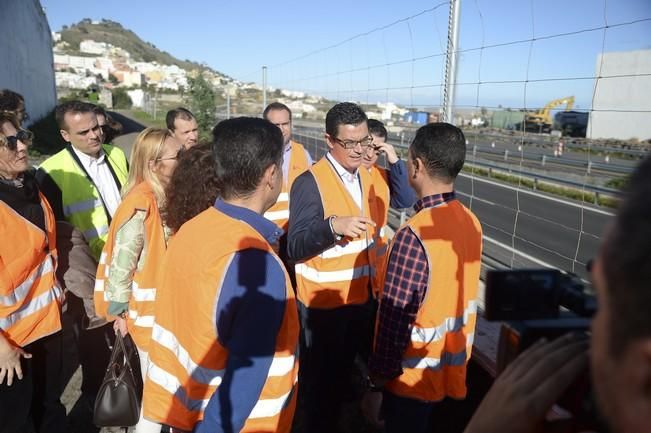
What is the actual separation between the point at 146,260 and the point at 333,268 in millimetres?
1015

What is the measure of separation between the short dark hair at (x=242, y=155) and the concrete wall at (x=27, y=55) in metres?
17.3

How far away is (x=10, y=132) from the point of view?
234 centimetres

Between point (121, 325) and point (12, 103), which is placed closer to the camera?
point (121, 325)

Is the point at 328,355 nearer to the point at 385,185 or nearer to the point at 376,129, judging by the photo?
the point at 385,185

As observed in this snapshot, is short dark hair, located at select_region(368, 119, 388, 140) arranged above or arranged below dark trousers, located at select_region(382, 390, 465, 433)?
above

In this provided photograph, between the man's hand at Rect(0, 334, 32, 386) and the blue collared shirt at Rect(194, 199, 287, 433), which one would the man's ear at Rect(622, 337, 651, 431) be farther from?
the man's hand at Rect(0, 334, 32, 386)

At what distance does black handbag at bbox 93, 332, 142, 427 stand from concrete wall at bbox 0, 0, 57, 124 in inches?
651

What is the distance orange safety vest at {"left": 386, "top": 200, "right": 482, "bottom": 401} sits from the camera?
71.0 inches

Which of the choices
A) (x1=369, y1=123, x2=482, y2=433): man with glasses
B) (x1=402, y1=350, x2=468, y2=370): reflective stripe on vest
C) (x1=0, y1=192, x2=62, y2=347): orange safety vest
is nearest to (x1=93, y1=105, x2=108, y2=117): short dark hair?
(x1=0, y1=192, x2=62, y2=347): orange safety vest

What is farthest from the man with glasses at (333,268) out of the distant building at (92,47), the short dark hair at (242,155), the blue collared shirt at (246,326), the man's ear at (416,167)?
the distant building at (92,47)

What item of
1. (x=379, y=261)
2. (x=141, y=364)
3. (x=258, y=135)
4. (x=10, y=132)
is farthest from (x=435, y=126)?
(x=10, y=132)

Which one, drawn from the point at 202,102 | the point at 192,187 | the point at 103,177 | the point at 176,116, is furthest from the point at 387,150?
the point at 202,102

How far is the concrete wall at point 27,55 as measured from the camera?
16703mm

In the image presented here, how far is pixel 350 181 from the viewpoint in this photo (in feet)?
9.12
